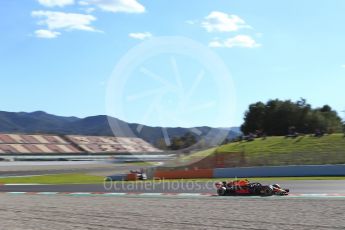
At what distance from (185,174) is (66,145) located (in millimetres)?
65109

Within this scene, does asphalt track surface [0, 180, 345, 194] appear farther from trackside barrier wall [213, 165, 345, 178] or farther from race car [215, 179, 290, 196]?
trackside barrier wall [213, 165, 345, 178]

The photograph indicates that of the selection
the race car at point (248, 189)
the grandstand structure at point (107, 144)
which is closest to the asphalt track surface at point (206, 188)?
the race car at point (248, 189)

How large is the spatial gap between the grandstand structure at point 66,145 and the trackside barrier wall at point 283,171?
149ft

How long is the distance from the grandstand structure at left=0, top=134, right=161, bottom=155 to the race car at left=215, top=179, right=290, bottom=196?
59.7m

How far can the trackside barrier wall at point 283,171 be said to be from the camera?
92.0 ft

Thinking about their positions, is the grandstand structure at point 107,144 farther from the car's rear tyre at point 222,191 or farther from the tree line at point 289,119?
the car's rear tyre at point 222,191

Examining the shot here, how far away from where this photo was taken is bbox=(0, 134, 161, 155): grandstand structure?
8084 centimetres

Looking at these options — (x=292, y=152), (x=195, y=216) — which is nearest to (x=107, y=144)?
(x=292, y=152)

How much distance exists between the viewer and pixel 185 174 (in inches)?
1310

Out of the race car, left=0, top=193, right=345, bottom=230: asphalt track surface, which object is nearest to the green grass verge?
the race car

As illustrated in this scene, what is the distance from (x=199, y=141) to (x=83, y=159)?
44.8 m

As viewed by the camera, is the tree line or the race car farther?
the tree line

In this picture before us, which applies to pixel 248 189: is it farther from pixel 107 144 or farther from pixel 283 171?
pixel 107 144

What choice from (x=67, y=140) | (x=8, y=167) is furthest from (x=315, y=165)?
(x=67, y=140)
